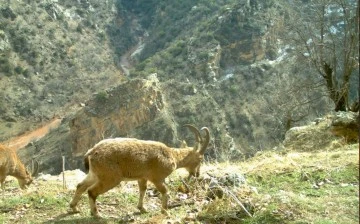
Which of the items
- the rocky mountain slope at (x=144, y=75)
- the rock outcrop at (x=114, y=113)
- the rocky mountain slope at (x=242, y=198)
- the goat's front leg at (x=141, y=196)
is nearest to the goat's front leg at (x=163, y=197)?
the rocky mountain slope at (x=242, y=198)

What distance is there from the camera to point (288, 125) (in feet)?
66.7

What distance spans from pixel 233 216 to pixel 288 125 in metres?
13.9

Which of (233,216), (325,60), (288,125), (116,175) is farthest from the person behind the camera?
(288,125)

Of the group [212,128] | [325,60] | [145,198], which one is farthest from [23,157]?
[145,198]

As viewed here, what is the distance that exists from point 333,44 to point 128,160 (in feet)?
35.1

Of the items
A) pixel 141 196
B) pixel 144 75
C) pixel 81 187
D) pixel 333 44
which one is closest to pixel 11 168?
pixel 81 187

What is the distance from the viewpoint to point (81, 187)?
7918 millimetres

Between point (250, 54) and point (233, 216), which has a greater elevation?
point (250, 54)

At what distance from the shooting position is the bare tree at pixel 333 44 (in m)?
15.4

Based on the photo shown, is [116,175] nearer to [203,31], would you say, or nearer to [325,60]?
[325,60]

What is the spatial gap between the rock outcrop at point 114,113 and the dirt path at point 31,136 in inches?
210

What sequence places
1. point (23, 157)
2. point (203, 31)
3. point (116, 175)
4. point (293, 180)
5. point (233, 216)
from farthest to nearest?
point (203, 31) < point (23, 157) < point (293, 180) < point (116, 175) < point (233, 216)

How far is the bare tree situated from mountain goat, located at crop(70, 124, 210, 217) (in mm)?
8672

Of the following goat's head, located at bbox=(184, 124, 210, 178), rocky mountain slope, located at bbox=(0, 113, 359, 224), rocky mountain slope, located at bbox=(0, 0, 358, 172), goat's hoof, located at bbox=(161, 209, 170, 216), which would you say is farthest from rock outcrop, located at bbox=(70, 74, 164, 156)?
goat's hoof, located at bbox=(161, 209, 170, 216)
